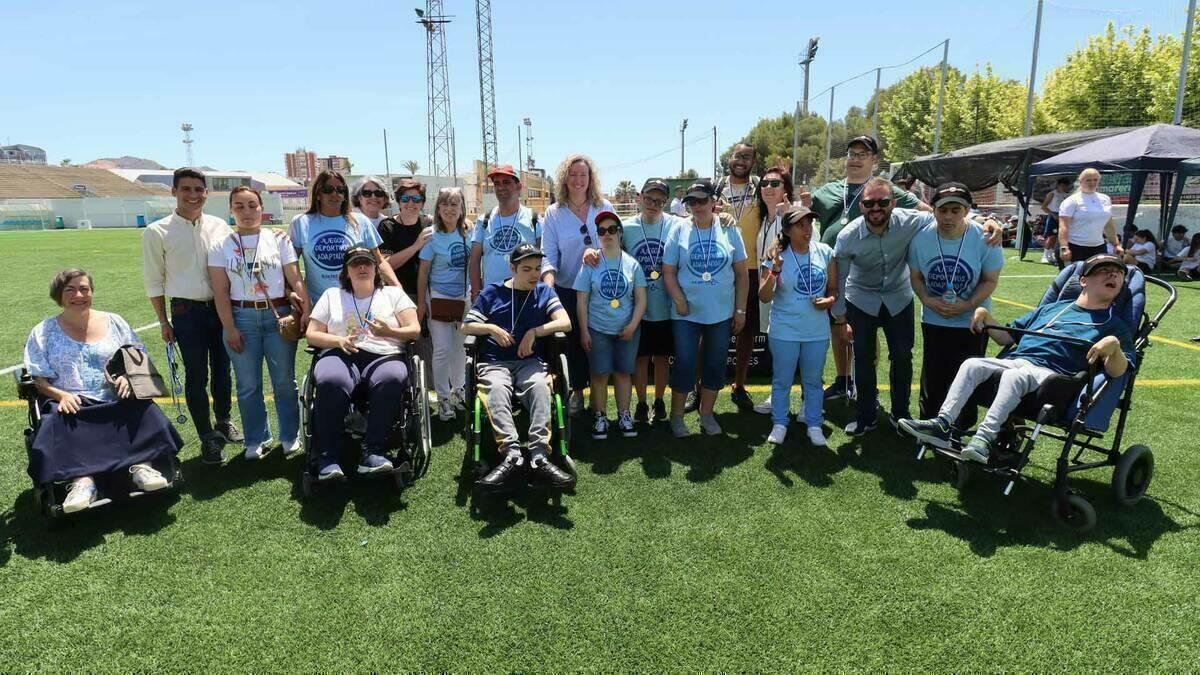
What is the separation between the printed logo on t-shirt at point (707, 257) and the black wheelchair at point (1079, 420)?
63.8 inches

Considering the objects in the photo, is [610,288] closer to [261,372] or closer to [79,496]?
[261,372]

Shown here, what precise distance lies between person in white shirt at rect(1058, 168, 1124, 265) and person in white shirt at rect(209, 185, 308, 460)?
9.32 metres

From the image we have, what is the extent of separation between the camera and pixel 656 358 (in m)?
4.73

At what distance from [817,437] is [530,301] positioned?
6.78 feet

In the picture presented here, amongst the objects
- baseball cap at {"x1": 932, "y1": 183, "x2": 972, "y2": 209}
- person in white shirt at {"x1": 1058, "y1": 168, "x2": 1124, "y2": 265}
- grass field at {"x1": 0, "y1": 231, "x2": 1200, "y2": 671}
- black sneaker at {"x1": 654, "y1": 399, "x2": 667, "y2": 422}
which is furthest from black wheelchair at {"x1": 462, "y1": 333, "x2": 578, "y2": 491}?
person in white shirt at {"x1": 1058, "y1": 168, "x2": 1124, "y2": 265}

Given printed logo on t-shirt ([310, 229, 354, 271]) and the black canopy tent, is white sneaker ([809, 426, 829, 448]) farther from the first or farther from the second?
the black canopy tent

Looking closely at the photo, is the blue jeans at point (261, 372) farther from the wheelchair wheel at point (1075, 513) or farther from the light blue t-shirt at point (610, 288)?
the wheelchair wheel at point (1075, 513)

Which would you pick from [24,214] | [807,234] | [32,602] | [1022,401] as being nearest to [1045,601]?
[1022,401]

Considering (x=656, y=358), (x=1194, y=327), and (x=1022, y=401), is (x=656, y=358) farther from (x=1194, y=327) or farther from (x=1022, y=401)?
(x=1194, y=327)

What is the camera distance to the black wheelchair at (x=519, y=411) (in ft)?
11.9

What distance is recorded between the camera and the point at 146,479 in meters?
3.30

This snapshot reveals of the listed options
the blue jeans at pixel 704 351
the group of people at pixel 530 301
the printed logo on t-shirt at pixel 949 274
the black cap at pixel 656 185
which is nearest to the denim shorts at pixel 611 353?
the group of people at pixel 530 301

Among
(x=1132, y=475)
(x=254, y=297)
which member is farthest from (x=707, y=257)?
(x=254, y=297)

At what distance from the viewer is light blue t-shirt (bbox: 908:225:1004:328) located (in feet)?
12.6
